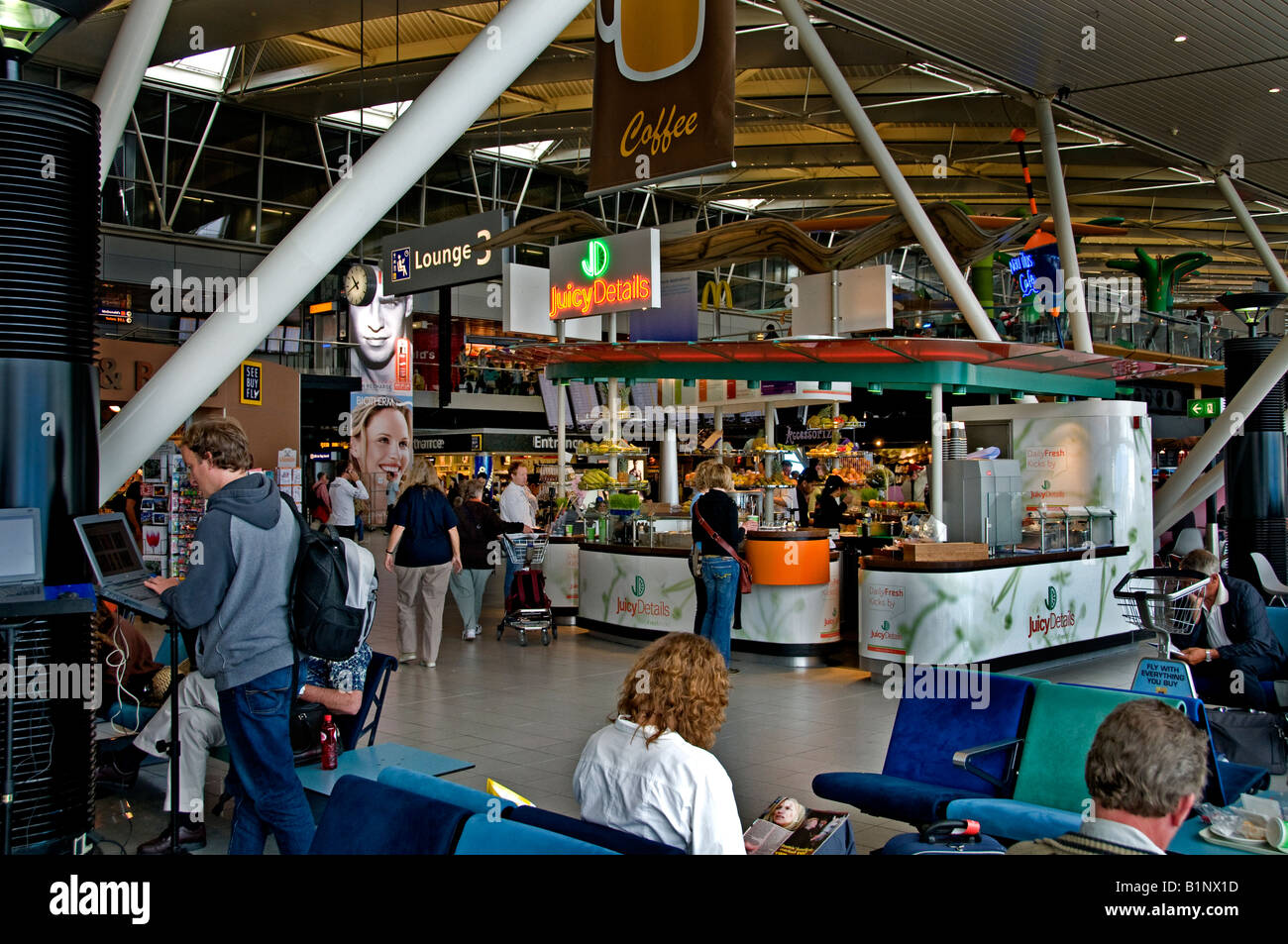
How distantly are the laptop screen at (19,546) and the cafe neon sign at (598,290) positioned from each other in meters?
7.14

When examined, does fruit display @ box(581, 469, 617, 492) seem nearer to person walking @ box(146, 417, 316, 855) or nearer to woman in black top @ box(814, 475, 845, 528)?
woman in black top @ box(814, 475, 845, 528)

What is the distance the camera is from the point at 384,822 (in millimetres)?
2408

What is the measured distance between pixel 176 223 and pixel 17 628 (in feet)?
71.2

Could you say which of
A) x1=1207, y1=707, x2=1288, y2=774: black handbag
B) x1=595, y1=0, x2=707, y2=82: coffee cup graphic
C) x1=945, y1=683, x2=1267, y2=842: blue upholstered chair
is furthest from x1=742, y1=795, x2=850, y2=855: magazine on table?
x1=595, y1=0, x2=707, y2=82: coffee cup graphic

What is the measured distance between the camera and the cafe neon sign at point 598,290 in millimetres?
10352

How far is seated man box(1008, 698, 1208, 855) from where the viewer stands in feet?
7.18

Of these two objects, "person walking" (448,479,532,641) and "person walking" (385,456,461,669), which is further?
"person walking" (448,479,532,641)

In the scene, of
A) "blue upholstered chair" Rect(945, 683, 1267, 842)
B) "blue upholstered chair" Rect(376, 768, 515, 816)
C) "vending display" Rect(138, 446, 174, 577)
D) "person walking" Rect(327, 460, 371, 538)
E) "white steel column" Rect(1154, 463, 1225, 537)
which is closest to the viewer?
"blue upholstered chair" Rect(376, 768, 515, 816)

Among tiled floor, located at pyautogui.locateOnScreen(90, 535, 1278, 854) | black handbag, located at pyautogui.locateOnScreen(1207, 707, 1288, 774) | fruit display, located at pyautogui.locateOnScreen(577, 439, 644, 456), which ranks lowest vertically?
tiled floor, located at pyautogui.locateOnScreen(90, 535, 1278, 854)

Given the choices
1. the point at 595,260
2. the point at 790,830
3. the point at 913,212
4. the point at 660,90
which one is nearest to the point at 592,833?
the point at 790,830

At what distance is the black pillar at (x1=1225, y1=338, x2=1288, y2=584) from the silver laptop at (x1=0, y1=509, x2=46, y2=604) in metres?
13.3

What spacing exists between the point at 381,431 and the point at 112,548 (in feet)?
64.9
